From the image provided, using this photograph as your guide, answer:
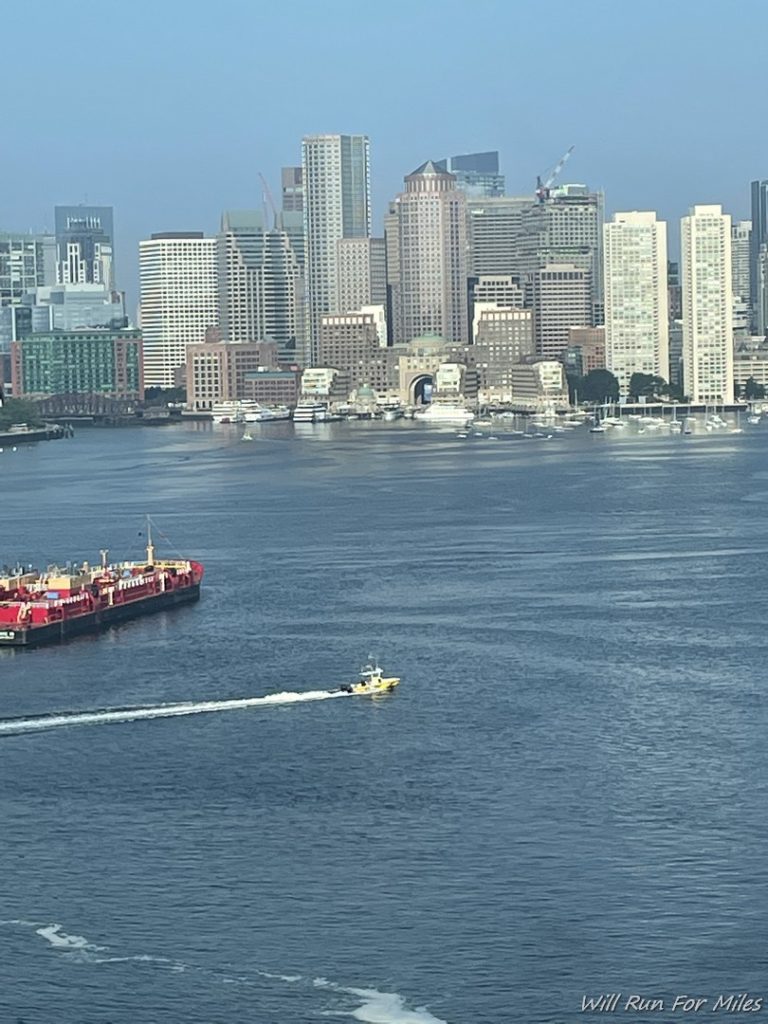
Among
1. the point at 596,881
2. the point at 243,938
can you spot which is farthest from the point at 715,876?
the point at 243,938

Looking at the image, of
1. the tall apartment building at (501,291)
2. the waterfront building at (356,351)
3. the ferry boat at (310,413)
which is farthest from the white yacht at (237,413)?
the tall apartment building at (501,291)

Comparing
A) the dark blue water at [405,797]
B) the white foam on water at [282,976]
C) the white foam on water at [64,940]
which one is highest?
the dark blue water at [405,797]

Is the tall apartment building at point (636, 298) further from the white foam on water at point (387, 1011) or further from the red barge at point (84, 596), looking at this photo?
the white foam on water at point (387, 1011)

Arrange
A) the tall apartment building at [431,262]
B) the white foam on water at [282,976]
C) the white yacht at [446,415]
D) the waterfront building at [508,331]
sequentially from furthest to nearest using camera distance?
the tall apartment building at [431,262], the waterfront building at [508,331], the white yacht at [446,415], the white foam on water at [282,976]

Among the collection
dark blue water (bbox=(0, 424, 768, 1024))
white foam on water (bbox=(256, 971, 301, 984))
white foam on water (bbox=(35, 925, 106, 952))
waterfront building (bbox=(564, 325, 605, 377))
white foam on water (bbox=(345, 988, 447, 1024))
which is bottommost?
white foam on water (bbox=(345, 988, 447, 1024))

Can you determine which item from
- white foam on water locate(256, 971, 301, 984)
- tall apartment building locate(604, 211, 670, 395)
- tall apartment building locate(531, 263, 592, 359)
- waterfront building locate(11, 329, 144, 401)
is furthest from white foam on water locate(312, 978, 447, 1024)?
waterfront building locate(11, 329, 144, 401)

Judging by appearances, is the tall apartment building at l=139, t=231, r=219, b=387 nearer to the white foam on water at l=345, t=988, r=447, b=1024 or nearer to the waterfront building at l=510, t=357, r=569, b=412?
the waterfront building at l=510, t=357, r=569, b=412

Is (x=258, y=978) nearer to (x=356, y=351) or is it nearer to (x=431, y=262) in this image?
(x=356, y=351)
